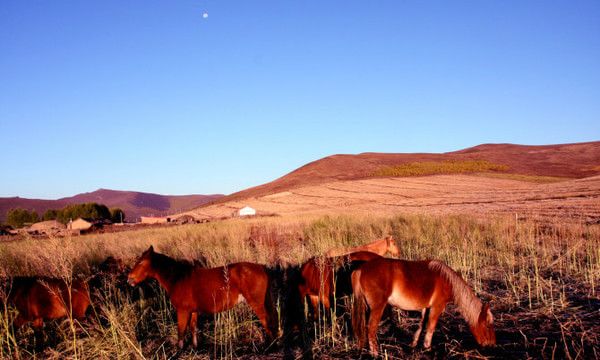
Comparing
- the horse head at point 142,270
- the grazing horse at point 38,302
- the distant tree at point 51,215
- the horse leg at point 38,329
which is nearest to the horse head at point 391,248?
the horse head at point 142,270

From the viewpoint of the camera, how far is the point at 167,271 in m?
6.11

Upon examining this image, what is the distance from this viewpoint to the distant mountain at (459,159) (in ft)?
178

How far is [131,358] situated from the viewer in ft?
15.9

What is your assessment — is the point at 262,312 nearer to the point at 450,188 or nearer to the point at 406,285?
the point at 406,285

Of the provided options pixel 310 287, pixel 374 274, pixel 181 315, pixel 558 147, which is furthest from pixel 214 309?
pixel 558 147

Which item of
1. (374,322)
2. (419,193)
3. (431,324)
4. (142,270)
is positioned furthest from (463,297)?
(419,193)

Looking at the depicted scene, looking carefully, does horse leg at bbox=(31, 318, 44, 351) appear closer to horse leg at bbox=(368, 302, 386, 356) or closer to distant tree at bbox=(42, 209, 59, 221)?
horse leg at bbox=(368, 302, 386, 356)

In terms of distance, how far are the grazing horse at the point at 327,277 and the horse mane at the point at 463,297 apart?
1.81m

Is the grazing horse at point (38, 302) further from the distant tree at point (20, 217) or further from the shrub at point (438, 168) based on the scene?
the shrub at point (438, 168)

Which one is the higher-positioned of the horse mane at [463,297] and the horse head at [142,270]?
the horse head at [142,270]

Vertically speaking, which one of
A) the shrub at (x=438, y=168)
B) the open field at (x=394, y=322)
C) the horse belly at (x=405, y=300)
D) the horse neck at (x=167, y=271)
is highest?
→ the shrub at (x=438, y=168)

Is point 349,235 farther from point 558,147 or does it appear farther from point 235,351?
point 558,147

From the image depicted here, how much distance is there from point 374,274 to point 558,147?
87133mm

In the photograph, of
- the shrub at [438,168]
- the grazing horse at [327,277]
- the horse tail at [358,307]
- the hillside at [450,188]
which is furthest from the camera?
the shrub at [438,168]
